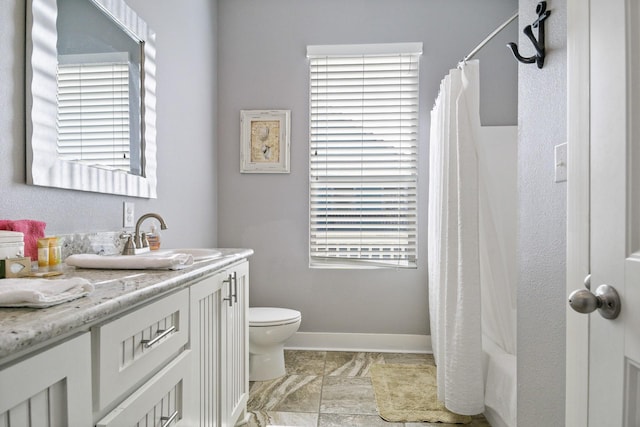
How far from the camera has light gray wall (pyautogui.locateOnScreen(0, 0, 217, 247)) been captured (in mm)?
1281

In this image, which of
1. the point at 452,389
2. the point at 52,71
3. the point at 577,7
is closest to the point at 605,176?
the point at 577,7

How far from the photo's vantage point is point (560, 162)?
1244mm

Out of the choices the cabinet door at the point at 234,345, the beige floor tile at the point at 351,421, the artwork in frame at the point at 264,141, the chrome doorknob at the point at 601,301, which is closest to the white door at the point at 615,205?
the chrome doorknob at the point at 601,301

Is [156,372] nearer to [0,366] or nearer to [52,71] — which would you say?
[0,366]

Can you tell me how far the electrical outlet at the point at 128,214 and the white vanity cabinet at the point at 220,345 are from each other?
1.73 feet

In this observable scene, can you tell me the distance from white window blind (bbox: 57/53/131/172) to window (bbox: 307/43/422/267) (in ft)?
5.12

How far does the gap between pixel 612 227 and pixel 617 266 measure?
0.26 feet

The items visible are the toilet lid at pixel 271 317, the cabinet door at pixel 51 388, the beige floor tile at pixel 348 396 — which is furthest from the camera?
the toilet lid at pixel 271 317

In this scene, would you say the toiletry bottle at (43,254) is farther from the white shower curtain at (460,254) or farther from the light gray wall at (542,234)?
the white shower curtain at (460,254)

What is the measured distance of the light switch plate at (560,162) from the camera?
1221 mm

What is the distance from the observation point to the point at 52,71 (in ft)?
4.65

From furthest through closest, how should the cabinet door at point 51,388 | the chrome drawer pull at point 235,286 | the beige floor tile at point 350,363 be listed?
the beige floor tile at point 350,363 < the chrome drawer pull at point 235,286 < the cabinet door at point 51,388

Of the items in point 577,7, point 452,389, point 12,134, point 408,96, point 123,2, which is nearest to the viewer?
point 577,7

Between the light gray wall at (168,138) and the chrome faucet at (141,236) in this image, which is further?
the chrome faucet at (141,236)
